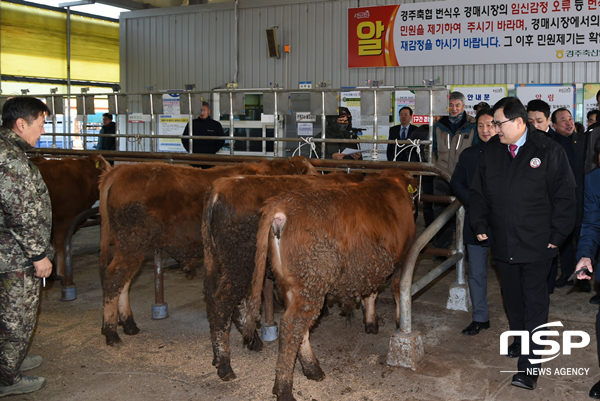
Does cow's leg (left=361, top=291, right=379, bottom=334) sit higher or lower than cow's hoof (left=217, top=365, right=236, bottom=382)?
higher

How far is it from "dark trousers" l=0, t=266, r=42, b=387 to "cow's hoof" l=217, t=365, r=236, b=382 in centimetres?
135

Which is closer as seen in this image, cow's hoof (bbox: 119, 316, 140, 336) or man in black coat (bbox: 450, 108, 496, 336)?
man in black coat (bbox: 450, 108, 496, 336)

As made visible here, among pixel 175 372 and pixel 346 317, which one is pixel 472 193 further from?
pixel 175 372

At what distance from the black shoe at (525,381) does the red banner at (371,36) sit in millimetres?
8545

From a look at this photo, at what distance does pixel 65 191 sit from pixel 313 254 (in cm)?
442

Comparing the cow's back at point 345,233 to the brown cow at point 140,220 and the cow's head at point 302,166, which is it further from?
the brown cow at point 140,220

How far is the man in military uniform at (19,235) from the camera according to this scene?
352 cm

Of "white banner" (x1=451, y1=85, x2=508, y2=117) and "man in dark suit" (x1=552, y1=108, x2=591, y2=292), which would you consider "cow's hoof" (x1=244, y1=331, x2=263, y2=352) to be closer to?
"man in dark suit" (x1=552, y1=108, x2=591, y2=292)

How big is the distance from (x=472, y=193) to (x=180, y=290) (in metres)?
3.74

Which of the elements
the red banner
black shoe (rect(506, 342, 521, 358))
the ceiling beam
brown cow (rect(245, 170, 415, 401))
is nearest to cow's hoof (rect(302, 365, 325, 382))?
brown cow (rect(245, 170, 415, 401))

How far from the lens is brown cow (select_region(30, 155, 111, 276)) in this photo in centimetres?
677

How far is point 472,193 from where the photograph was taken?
13.1 ft

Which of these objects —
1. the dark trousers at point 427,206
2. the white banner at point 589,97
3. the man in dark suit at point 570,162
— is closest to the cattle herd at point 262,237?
the man in dark suit at point 570,162

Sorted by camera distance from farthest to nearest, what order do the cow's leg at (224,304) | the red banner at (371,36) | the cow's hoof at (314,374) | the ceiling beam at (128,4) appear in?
the ceiling beam at (128,4)
the red banner at (371,36)
the cow's leg at (224,304)
the cow's hoof at (314,374)
